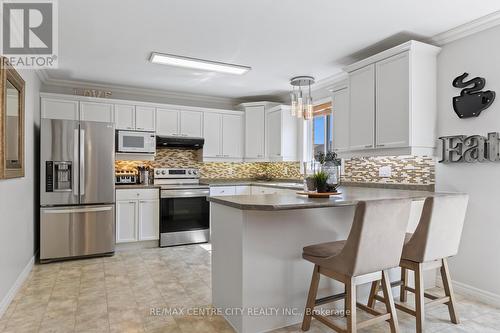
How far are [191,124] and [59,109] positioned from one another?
188 cm

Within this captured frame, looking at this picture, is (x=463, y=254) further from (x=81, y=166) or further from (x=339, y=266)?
(x=81, y=166)

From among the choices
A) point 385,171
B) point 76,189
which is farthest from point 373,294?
point 76,189

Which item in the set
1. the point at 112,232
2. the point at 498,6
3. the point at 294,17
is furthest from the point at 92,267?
the point at 498,6

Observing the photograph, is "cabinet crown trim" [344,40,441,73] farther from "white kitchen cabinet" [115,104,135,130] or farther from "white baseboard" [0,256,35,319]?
"white baseboard" [0,256,35,319]

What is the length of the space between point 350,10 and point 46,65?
140 inches

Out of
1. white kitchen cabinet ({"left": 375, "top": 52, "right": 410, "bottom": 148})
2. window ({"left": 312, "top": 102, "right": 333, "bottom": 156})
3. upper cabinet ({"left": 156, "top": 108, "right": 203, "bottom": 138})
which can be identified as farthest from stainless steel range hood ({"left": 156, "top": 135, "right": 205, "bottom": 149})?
white kitchen cabinet ({"left": 375, "top": 52, "right": 410, "bottom": 148})

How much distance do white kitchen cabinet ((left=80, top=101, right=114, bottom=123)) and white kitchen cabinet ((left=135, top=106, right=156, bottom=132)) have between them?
0.36m

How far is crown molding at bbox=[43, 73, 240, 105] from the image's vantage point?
467 cm

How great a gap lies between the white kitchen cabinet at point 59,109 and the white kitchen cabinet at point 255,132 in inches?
105

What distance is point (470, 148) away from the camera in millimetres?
2818

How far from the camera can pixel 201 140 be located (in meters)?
5.29

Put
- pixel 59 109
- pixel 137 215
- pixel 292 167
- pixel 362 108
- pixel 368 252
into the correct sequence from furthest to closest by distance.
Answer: pixel 292 167 < pixel 137 215 < pixel 59 109 < pixel 362 108 < pixel 368 252

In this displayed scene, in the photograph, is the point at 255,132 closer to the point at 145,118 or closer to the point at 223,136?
the point at 223,136

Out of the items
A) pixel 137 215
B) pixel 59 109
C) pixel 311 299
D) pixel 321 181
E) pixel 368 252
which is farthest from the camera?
pixel 137 215
